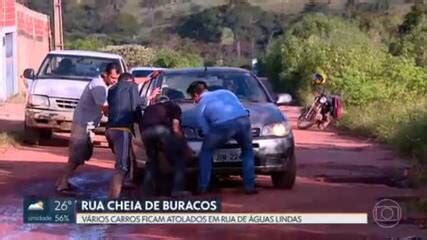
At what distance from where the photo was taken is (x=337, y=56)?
126 feet

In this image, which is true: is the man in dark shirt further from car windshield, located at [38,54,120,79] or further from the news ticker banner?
car windshield, located at [38,54,120,79]

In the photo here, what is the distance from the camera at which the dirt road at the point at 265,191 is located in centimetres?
1042

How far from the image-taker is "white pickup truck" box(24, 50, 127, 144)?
19.2 m

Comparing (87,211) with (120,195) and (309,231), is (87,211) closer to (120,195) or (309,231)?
(120,195)

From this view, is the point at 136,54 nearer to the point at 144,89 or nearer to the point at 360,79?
the point at 360,79

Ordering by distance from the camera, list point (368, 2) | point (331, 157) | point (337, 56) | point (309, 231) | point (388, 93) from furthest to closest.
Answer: point (368, 2)
point (337, 56)
point (388, 93)
point (331, 157)
point (309, 231)

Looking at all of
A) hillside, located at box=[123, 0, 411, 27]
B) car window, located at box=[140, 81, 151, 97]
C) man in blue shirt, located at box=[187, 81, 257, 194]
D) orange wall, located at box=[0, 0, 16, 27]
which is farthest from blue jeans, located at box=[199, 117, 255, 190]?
hillside, located at box=[123, 0, 411, 27]

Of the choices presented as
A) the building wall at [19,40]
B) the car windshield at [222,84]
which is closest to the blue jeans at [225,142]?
the car windshield at [222,84]

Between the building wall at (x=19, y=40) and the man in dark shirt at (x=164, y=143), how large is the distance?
71.2ft

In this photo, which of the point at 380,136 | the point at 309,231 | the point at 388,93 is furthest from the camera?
the point at 388,93

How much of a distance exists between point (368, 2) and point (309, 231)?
7068 cm

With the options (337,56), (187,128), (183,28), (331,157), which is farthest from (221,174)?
(183,28)

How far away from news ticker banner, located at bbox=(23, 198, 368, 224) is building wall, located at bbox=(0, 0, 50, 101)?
74.6 ft

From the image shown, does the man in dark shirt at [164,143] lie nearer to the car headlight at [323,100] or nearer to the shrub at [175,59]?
the car headlight at [323,100]
